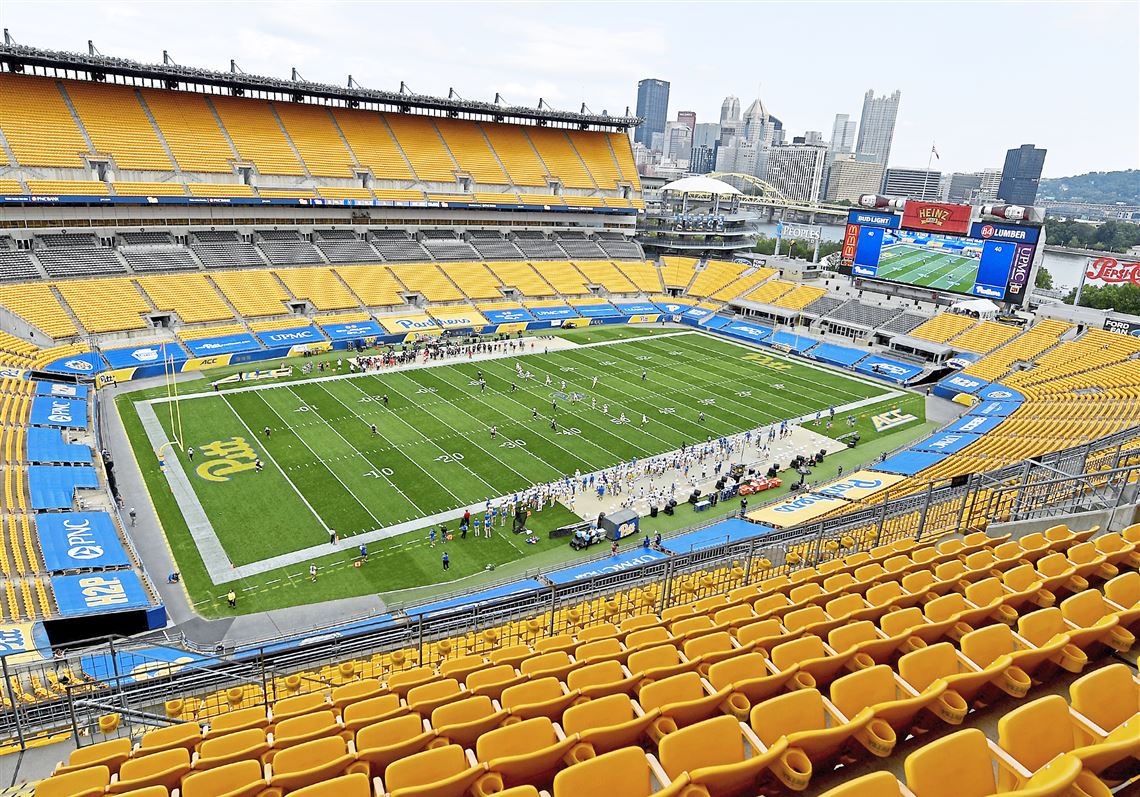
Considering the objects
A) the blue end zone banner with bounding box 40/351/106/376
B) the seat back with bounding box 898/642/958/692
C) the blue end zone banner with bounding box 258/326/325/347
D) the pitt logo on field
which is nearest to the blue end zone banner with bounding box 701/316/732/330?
the pitt logo on field

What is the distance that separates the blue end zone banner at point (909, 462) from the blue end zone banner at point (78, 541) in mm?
25962

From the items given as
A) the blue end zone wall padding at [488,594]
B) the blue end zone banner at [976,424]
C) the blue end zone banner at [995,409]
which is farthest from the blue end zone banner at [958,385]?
the blue end zone wall padding at [488,594]

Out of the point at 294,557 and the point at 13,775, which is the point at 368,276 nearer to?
the point at 294,557

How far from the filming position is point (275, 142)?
51500 mm

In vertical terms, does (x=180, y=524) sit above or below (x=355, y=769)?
below

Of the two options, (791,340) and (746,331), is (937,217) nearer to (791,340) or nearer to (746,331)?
(791,340)

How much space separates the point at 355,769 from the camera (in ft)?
17.6

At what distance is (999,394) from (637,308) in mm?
27411

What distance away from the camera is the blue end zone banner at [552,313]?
51.5 metres

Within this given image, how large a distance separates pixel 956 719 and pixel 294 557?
19794mm

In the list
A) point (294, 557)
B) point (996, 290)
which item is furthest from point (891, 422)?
point (294, 557)

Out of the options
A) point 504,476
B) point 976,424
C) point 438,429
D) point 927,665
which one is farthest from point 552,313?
point 927,665

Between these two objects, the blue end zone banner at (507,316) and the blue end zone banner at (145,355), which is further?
the blue end zone banner at (507,316)

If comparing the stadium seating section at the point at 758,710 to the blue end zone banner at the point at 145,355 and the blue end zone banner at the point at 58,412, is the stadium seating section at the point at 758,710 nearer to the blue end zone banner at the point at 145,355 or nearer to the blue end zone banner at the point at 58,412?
the blue end zone banner at the point at 58,412
